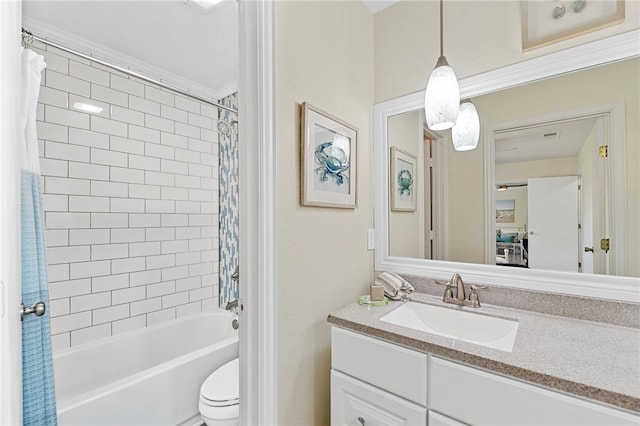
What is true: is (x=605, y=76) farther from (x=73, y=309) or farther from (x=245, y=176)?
(x=73, y=309)

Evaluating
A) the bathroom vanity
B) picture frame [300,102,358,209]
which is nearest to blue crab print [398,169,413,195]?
picture frame [300,102,358,209]

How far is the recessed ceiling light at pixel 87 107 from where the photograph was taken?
6.36 ft

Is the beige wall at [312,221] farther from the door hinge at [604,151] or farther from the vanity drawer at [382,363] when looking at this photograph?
the door hinge at [604,151]

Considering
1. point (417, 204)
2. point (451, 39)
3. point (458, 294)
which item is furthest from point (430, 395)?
point (451, 39)

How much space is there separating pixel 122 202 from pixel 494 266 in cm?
246

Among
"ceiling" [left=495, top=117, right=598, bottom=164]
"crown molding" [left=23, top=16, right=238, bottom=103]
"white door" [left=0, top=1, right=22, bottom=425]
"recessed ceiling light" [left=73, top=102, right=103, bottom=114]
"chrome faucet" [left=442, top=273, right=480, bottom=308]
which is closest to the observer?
"white door" [left=0, top=1, right=22, bottom=425]

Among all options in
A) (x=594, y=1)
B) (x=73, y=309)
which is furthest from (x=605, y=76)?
(x=73, y=309)

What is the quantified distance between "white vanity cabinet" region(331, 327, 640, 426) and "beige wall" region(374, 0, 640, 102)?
1.28m

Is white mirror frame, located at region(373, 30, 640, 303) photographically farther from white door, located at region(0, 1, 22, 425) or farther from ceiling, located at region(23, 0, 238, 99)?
white door, located at region(0, 1, 22, 425)

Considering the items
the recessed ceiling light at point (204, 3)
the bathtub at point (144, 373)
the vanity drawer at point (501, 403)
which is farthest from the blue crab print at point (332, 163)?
the bathtub at point (144, 373)

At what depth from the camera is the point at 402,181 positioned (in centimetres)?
164

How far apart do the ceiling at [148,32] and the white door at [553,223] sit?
1.91 m

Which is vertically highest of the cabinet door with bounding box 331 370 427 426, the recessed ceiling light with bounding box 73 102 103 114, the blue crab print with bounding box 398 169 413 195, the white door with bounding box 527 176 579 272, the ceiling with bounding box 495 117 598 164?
the recessed ceiling light with bounding box 73 102 103 114

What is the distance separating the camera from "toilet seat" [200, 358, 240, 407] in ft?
4.83
